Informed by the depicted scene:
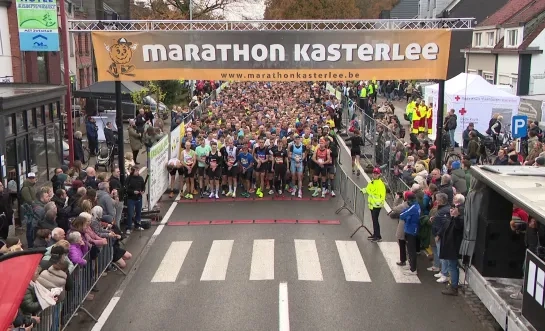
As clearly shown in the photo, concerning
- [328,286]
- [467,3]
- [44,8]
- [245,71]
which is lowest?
[328,286]

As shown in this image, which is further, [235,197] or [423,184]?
[235,197]

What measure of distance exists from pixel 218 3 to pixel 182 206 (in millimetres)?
47727

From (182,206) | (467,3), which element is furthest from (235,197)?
(467,3)

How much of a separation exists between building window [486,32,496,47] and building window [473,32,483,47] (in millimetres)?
1527

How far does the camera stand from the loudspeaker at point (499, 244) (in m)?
9.47

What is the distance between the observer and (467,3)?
50.0 m

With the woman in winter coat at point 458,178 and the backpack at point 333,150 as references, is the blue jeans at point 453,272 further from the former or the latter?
the backpack at point 333,150

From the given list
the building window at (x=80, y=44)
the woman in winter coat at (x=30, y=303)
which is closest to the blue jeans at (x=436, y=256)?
the woman in winter coat at (x=30, y=303)

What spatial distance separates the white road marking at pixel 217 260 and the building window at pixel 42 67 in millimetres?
22128

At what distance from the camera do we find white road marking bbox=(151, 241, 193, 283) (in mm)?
11359

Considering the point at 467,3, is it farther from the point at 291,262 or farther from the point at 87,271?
the point at 87,271

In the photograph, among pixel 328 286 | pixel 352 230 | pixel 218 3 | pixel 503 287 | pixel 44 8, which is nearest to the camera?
pixel 503 287

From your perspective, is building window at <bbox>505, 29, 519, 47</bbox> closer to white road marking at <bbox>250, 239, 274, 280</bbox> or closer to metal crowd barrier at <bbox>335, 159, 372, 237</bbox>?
metal crowd barrier at <bbox>335, 159, 372, 237</bbox>

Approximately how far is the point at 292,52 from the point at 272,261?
5.12 meters
